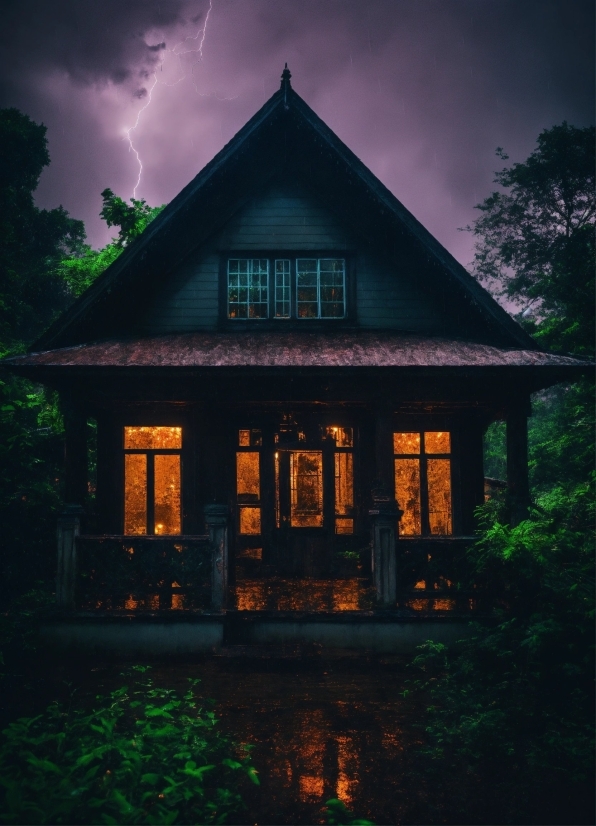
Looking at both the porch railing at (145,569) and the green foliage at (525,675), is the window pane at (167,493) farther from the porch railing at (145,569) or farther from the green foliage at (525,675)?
the green foliage at (525,675)

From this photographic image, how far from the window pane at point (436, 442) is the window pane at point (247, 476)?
3.52 metres

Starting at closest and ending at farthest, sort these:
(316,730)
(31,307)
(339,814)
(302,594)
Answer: (339,814)
(316,730)
(302,594)
(31,307)

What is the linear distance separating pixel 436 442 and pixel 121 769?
26.7 ft

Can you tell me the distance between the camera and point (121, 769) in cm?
401

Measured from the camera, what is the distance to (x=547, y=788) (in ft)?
13.5

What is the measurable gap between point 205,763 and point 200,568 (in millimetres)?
3112

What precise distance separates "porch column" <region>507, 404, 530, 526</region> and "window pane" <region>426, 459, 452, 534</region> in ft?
6.24

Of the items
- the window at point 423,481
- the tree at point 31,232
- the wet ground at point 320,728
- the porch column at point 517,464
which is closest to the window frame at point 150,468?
the wet ground at point 320,728

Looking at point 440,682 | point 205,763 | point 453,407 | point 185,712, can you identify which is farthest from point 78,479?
point 453,407

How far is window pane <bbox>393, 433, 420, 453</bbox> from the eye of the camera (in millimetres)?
10605

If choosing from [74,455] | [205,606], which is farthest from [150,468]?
[205,606]

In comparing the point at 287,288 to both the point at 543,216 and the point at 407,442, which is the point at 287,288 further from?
the point at 543,216

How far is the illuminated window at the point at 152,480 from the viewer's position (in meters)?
10.3

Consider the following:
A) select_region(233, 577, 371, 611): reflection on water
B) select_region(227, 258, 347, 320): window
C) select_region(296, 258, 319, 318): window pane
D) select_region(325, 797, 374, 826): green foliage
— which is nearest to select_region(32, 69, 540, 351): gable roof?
select_region(227, 258, 347, 320): window
